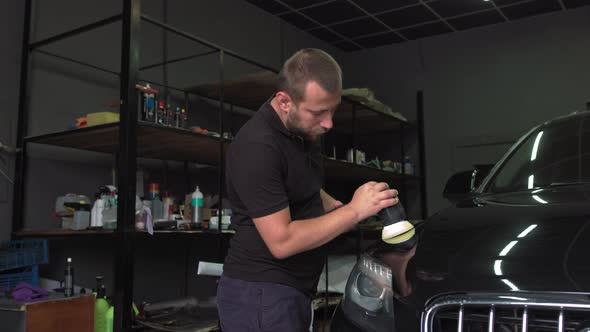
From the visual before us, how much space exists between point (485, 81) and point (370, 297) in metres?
5.05

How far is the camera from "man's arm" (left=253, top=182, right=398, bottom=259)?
133 centimetres

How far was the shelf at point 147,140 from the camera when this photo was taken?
2.85m

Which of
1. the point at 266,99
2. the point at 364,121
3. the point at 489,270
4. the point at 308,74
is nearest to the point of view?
the point at 489,270

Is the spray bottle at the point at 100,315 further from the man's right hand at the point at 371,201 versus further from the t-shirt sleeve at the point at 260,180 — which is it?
the man's right hand at the point at 371,201

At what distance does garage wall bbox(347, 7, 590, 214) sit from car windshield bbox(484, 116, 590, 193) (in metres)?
3.58

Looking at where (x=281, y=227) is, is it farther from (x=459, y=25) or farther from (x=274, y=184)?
(x=459, y=25)

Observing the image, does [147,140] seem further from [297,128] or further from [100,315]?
[297,128]

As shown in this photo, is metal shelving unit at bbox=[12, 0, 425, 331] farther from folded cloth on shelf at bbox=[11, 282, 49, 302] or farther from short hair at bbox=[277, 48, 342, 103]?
short hair at bbox=[277, 48, 342, 103]

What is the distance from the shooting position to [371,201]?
1.34 m

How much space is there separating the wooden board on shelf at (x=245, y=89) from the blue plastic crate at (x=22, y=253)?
1.63 metres

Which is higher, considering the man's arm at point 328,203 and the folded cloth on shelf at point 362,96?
the folded cloth on shelf at point 362,96

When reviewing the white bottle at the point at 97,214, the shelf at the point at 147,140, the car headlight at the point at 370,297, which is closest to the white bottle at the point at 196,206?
the shelf at the point at 147,140

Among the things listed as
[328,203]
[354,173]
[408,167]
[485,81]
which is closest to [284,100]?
[328,203]

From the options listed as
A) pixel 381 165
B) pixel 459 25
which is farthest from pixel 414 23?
pixel 381 165
